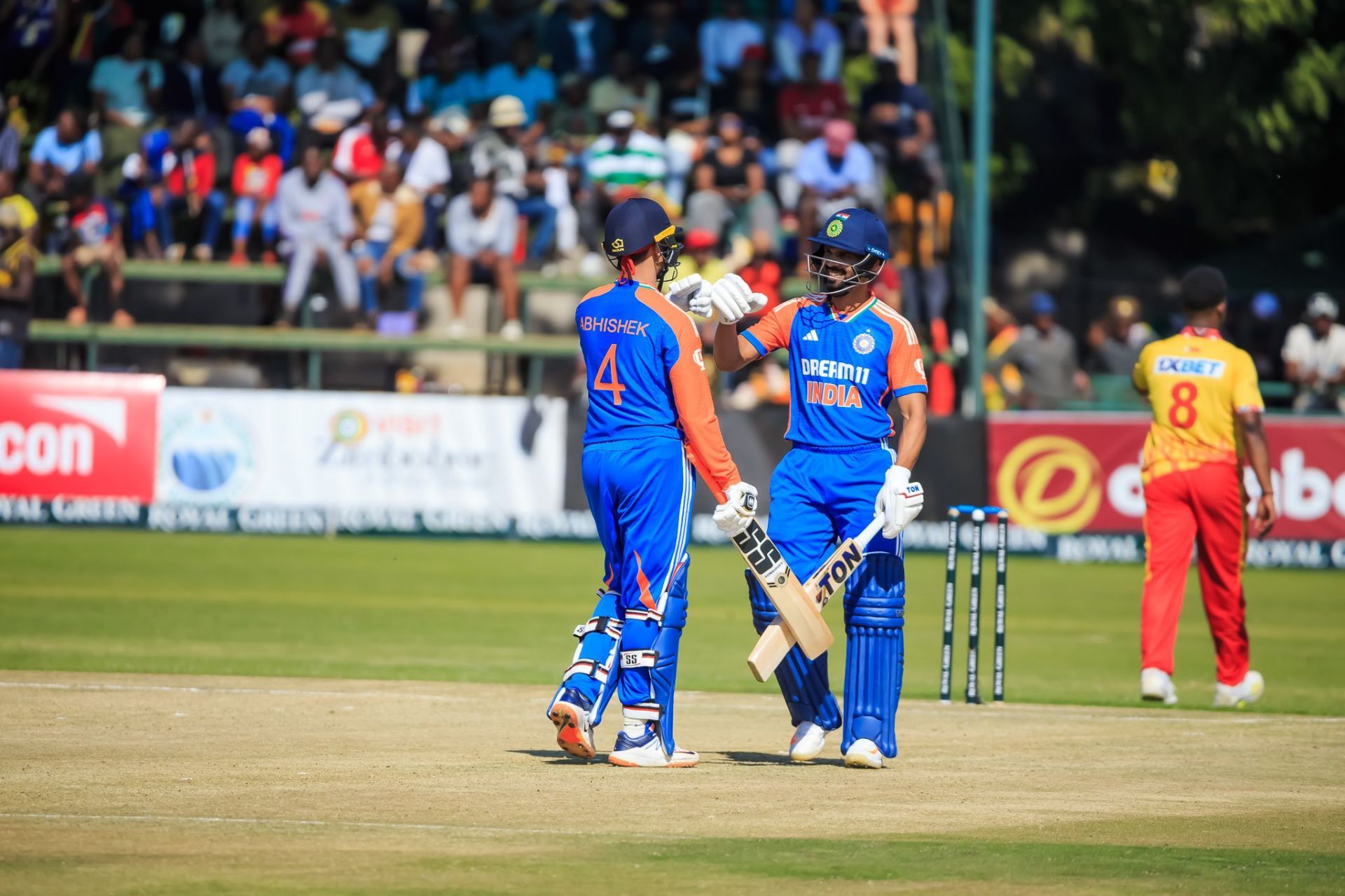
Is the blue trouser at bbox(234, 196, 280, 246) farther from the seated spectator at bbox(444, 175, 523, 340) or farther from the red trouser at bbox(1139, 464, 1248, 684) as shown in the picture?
the red trouser at bbox(1139, 464, 1248, 684)

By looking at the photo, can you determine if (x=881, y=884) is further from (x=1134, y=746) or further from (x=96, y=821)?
(x=1134, y=746)

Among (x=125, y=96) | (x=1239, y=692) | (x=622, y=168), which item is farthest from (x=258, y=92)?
(x=1239, y=692)

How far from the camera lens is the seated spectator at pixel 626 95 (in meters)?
25.8

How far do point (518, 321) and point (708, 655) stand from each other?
10.9 m

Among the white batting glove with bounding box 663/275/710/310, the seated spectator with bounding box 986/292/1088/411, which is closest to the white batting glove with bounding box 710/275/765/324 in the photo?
the white batting glove with bounding box 663/275/710/310

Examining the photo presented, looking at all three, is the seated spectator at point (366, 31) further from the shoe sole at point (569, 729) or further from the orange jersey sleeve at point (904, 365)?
the shoe sole at point (569, 729)

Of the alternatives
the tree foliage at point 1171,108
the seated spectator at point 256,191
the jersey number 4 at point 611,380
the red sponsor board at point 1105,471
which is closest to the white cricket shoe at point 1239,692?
the jersey number 4 at point 611,380

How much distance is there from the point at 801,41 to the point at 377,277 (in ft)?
23.3

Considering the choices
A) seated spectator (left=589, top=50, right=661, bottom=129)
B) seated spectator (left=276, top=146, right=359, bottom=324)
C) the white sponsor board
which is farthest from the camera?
seated spectator (left=589, top=50, right=661, bottom=129)

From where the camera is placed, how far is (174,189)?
24688 mm

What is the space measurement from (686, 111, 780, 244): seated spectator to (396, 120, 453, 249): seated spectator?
10.5ft

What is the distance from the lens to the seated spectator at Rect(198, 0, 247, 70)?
2605 centimetres

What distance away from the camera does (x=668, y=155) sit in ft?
80.8

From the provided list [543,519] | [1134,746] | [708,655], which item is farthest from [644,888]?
[543,519]
